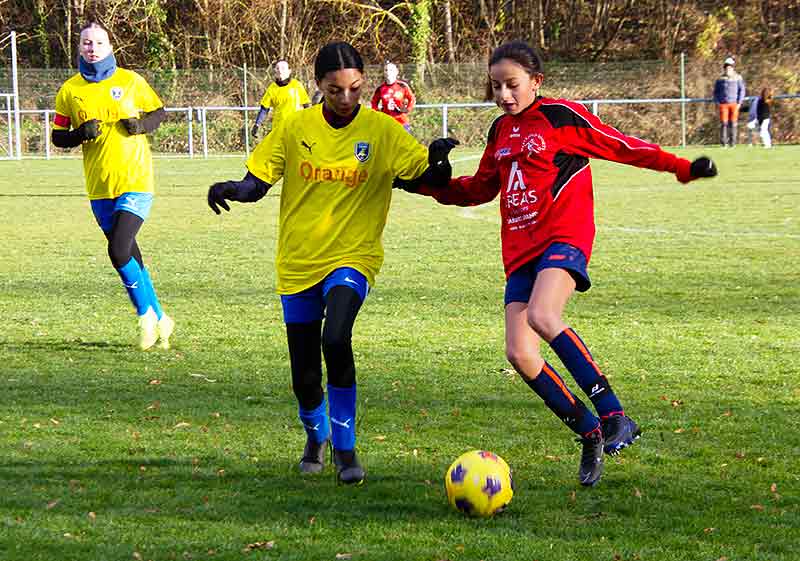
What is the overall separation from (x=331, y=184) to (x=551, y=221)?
34.6 inches

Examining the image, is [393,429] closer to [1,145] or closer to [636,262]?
[636,262]

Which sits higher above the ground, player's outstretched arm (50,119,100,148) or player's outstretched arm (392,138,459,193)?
player's outstretched arm (50,119,100,148)

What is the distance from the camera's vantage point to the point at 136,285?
27.1 feet

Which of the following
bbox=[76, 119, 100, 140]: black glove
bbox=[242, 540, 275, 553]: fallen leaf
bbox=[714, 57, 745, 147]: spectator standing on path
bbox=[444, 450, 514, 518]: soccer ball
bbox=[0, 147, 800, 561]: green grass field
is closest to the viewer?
bbox=[242, 540, 275, 553]: fallen leaf

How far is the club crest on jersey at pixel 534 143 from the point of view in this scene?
5.14 m

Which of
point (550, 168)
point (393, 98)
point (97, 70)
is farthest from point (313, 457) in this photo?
point (393, 98)

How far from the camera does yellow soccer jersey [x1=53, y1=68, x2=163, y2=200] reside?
328 inches

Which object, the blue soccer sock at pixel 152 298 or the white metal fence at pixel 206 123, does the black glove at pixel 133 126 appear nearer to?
the blue soccer sock at pixel 152 298

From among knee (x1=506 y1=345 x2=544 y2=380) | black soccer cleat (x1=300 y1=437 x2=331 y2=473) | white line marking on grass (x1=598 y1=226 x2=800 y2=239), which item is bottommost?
black soccer cleat (x1=300 y1=437 x2=331 y2=473)

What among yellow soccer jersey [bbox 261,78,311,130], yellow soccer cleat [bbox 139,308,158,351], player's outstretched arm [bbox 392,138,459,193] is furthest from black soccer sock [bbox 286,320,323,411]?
yellow soccer jersey [bbox 261,78,311,130]

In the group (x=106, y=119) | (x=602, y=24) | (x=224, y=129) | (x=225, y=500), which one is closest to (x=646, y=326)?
(x=106, y=119)

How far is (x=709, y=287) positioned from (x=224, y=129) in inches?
1056

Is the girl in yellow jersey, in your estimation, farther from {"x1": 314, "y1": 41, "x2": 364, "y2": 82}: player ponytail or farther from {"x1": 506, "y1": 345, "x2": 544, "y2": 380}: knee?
{"x1": 506, "y1": 345, "x2": 544, "y2": 380}: knee

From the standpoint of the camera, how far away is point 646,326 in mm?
8609
